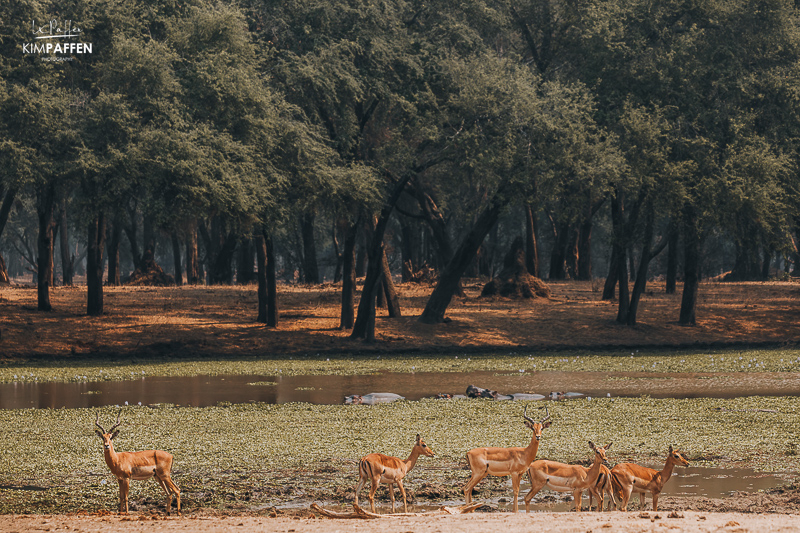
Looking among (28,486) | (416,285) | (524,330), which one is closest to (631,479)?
(28,486)

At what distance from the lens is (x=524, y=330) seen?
118 ft

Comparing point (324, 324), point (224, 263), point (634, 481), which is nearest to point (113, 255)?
point (224, 263)

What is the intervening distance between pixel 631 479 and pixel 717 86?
27200 mm

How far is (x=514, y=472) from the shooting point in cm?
998

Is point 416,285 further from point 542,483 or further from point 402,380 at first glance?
point 542,483

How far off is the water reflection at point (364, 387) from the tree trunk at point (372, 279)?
294 inches

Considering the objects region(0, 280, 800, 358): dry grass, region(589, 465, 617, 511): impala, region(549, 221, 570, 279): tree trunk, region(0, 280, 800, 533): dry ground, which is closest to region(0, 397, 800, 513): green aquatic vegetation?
region(589, 465, 617, 511): impala

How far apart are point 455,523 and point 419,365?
772 inches

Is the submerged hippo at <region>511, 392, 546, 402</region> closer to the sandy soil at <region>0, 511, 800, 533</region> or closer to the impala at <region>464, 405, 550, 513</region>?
the impala at <region>464, 405, 550, 513</region>

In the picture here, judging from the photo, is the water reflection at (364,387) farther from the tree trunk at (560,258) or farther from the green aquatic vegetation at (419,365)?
the tree trunk at (560,258)

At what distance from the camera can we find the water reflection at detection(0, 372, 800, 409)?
20.8m

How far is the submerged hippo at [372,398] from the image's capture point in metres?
19.9

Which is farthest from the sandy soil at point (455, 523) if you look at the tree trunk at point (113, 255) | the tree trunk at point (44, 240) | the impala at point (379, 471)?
the tree trunk at point (113, 255)
